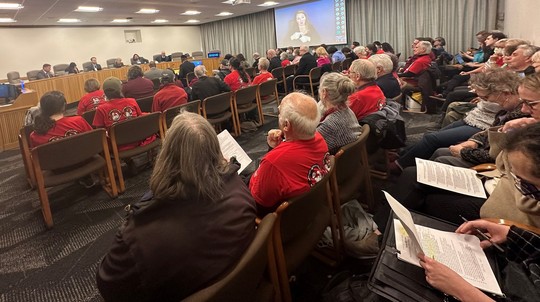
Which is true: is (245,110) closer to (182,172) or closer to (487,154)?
(487,154)

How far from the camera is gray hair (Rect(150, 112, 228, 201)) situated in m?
0.99

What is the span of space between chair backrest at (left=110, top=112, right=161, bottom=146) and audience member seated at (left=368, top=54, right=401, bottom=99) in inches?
92.3

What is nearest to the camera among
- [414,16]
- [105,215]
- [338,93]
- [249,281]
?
[249,281]

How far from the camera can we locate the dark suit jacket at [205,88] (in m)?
4.39

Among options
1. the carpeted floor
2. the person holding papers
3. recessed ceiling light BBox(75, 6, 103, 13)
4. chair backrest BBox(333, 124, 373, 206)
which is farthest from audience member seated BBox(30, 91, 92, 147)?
recessed ceiling light BBox(75, 6, 103, 13)

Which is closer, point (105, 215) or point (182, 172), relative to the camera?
point (182, 172)

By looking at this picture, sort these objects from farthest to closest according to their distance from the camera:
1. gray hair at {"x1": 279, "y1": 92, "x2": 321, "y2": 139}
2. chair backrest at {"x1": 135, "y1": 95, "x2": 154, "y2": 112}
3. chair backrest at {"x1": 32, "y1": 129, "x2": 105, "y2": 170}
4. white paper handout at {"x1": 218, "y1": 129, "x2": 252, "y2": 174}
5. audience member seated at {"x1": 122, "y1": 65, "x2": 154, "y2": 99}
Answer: audience member seated at {"x1": 122, "y1": 65, "x2": 154, "y2": 99} → chair backrest at {"x1": 135, "y1": 95, "x2": 154, "y2": 112} → chair backrest at {"x1": 32, "y1": 129, "x2": 105, "y2": 170} → white paper handout at {"x1": 218, "y1": 129, "x2": 252, "y2": 174} → gray hair at {"x1": 279, "y1": 92, "x2": 321, "y2": 139}

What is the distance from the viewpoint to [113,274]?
979 millimetres

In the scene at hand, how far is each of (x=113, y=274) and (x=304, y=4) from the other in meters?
11.2

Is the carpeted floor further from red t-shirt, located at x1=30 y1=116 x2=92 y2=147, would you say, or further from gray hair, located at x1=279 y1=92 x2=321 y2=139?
gray hair, located at x1=279 y1=92 x2=321 y2=139

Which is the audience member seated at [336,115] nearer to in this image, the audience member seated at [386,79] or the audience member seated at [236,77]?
the audience member seated at [386,79]

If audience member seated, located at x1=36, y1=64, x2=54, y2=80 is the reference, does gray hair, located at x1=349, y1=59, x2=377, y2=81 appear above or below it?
below

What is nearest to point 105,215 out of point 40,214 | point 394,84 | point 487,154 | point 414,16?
point 40,214

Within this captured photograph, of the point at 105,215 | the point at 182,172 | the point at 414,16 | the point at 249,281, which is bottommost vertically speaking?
the point at 105,215
